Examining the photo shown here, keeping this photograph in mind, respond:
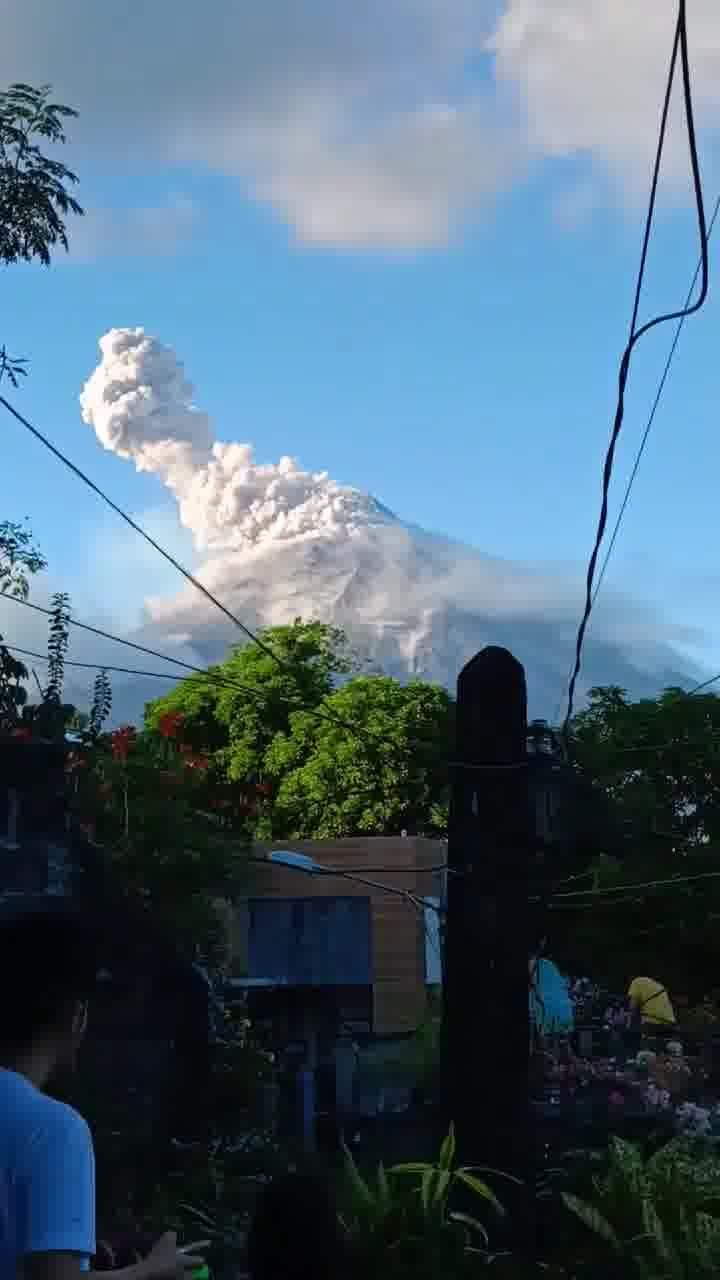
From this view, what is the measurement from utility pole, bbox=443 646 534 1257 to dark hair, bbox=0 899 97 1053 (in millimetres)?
5114

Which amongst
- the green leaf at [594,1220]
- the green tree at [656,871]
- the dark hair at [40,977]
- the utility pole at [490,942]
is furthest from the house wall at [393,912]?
the dark hair at [40,977]

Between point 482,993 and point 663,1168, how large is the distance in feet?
6.14

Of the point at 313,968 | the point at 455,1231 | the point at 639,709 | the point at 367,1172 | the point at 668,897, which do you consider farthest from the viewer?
the point at 639,709

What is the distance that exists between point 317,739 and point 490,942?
3272cm

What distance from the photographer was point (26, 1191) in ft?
8.28

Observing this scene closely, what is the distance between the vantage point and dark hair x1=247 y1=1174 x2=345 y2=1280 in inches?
103

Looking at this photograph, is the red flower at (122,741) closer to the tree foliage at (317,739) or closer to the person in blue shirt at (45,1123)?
the person in blue shirt at (45,1123)

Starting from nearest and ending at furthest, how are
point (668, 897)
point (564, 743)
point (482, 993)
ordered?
point (482, 993)
point (564, 743)
point (668, 897)

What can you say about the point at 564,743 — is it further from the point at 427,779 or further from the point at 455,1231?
the point at 427,779

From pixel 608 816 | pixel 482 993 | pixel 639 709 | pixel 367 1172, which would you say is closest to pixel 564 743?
pixel 482 993

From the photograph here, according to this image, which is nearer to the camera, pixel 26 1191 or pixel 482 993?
pixel 26 1191

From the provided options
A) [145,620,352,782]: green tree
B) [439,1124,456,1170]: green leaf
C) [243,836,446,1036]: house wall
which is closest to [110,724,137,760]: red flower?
[439,1124,456,1170]: green leaf

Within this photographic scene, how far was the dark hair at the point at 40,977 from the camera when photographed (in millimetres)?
2744

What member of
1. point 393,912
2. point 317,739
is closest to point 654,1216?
point 393,912
